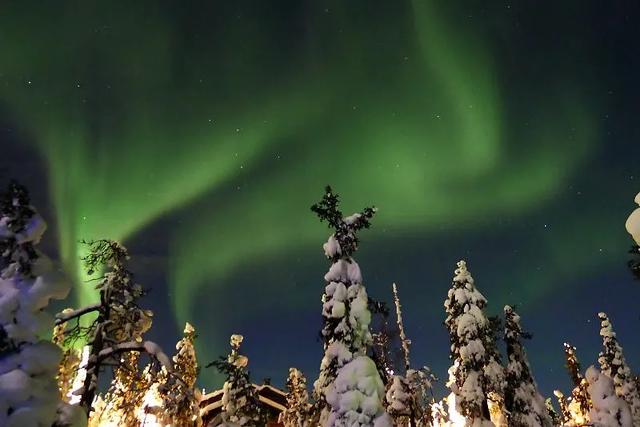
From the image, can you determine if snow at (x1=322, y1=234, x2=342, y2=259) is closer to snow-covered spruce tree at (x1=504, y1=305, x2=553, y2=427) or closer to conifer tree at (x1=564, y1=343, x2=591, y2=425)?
snow-covered spruce tree at (x1=504, y1=305, x2=553, y2=427)

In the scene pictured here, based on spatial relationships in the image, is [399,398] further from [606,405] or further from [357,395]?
[357,395]

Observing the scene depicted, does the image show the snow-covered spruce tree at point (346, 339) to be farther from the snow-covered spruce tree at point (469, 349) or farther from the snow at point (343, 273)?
the snow-covered spruce tree at point (469, 349)

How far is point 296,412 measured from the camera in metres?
45.7

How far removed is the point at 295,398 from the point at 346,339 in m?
31.7

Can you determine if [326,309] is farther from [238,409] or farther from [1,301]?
[1,301]

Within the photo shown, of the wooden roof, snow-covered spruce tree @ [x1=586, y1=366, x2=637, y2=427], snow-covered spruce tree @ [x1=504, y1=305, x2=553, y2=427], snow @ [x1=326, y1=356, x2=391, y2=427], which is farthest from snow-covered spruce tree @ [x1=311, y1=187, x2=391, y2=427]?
the wooden roof

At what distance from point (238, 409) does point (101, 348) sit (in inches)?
456

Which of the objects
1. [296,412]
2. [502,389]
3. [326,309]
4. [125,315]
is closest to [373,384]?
[326,309]

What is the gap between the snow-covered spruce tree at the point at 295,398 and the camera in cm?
4563

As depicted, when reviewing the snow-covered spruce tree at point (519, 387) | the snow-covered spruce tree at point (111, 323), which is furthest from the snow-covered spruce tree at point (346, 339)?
the snow-covered spruce tree at point (519, 387)

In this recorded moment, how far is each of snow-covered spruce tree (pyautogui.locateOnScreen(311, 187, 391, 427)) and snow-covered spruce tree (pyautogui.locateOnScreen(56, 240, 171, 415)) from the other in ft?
26.0

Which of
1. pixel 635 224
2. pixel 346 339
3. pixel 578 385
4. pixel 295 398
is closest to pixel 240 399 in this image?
pixel 346 339

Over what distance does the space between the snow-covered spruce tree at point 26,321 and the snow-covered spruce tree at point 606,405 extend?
2586cm

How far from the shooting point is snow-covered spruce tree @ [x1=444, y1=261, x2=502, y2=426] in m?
24.1
